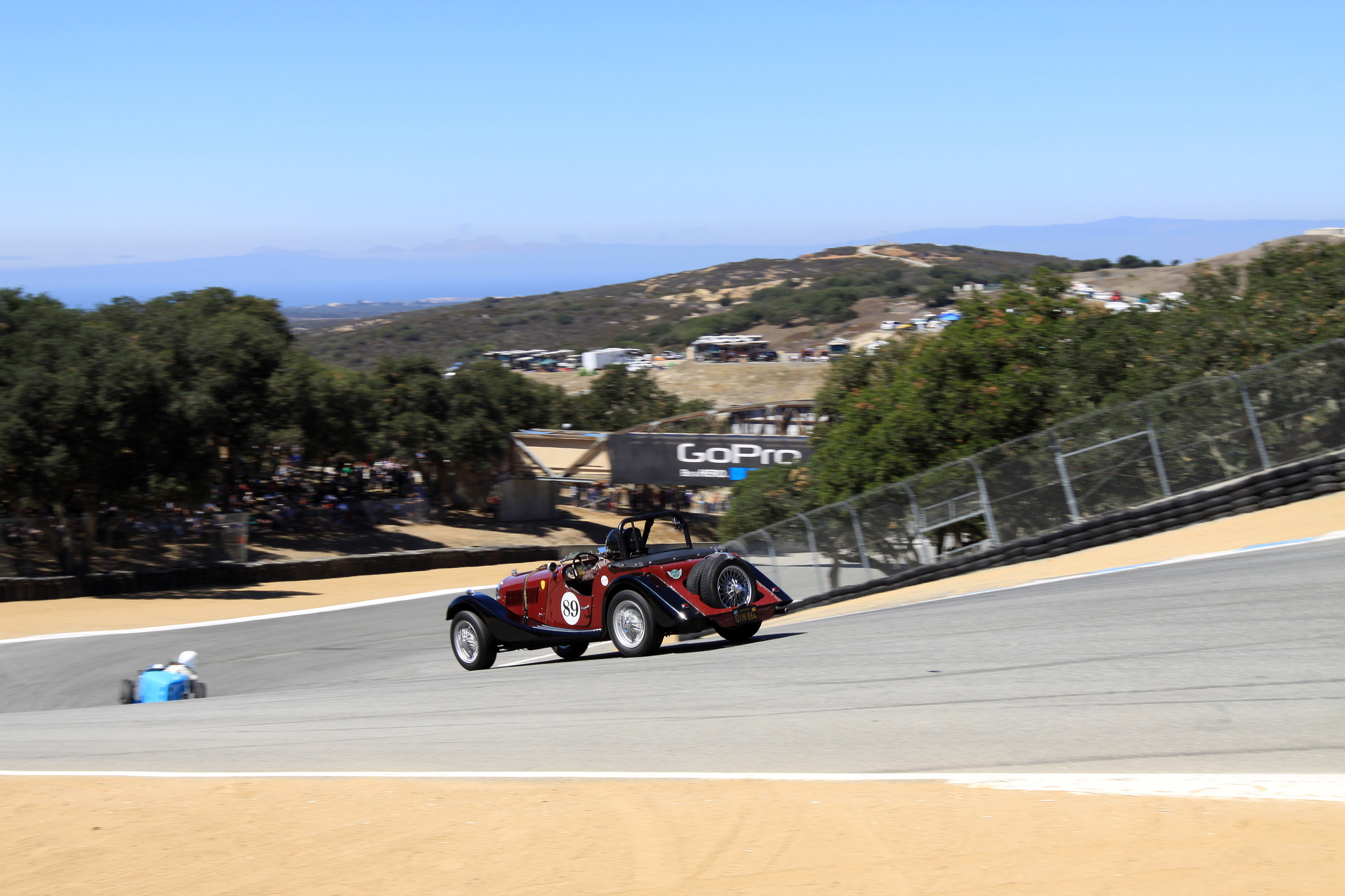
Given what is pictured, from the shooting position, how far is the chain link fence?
1623cm

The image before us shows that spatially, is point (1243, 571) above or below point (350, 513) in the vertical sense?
above

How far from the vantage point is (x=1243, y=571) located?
11.3 meters

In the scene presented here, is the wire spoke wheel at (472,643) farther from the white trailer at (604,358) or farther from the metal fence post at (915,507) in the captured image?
the white trailer at (604,358)

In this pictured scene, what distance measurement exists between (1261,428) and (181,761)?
14.9 meters

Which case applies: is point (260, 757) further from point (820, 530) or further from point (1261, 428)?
point (1261, 428)

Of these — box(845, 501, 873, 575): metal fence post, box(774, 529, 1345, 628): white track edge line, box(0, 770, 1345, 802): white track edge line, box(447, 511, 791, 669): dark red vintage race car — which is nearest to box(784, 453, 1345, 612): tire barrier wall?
box(845, 501, 873, 575): metal fence post

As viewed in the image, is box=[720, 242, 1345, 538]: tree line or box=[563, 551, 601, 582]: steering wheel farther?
box=[720, 242, 1345, 538]: tree line

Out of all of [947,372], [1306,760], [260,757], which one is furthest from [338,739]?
[947,372]

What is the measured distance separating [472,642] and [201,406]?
960 inches

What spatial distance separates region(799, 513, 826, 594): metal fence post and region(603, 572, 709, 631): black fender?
6.74 metres

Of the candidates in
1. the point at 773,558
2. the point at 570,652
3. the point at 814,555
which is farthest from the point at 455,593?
the point at 570,652

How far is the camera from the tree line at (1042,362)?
21.9 m

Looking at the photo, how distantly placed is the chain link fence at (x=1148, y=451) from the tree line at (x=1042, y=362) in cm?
490

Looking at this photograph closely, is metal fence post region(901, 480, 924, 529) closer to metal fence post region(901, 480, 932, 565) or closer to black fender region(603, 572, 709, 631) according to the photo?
metal fence post region(901, 480, 932, 565)
